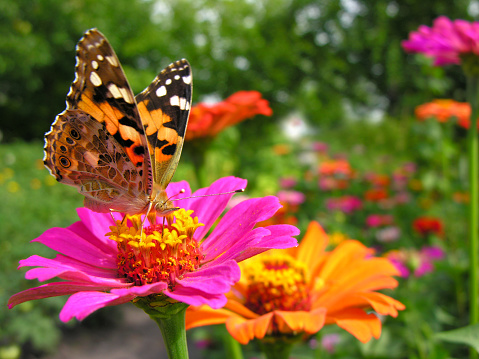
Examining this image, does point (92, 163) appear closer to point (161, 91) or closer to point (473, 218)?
point (161, 91)

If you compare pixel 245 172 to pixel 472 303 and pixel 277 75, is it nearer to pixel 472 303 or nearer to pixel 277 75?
pixel 277 75

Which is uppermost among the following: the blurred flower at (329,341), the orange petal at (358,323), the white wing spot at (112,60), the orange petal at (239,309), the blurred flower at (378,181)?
the blurred flower at (378,181)

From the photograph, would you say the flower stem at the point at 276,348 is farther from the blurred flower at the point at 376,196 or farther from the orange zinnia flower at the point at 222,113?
the blurred flower at the point at 376,196

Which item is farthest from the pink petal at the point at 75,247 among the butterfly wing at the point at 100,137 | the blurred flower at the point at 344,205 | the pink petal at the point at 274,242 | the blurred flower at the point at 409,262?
the blurred flower at the point at 344,205

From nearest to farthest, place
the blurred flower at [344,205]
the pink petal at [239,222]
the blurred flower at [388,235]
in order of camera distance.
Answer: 1. the pink petal at [239,222]
2. the blurred flower at [388,235]
3. the blurred flower at [344,205]

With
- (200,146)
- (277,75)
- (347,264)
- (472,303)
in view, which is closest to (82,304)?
(347,264)

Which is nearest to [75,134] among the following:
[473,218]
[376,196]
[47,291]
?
[47,291]

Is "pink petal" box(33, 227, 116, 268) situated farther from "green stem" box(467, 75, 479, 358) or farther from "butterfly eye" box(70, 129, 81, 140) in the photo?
"green stem" box(467, 75, 479, 358)
